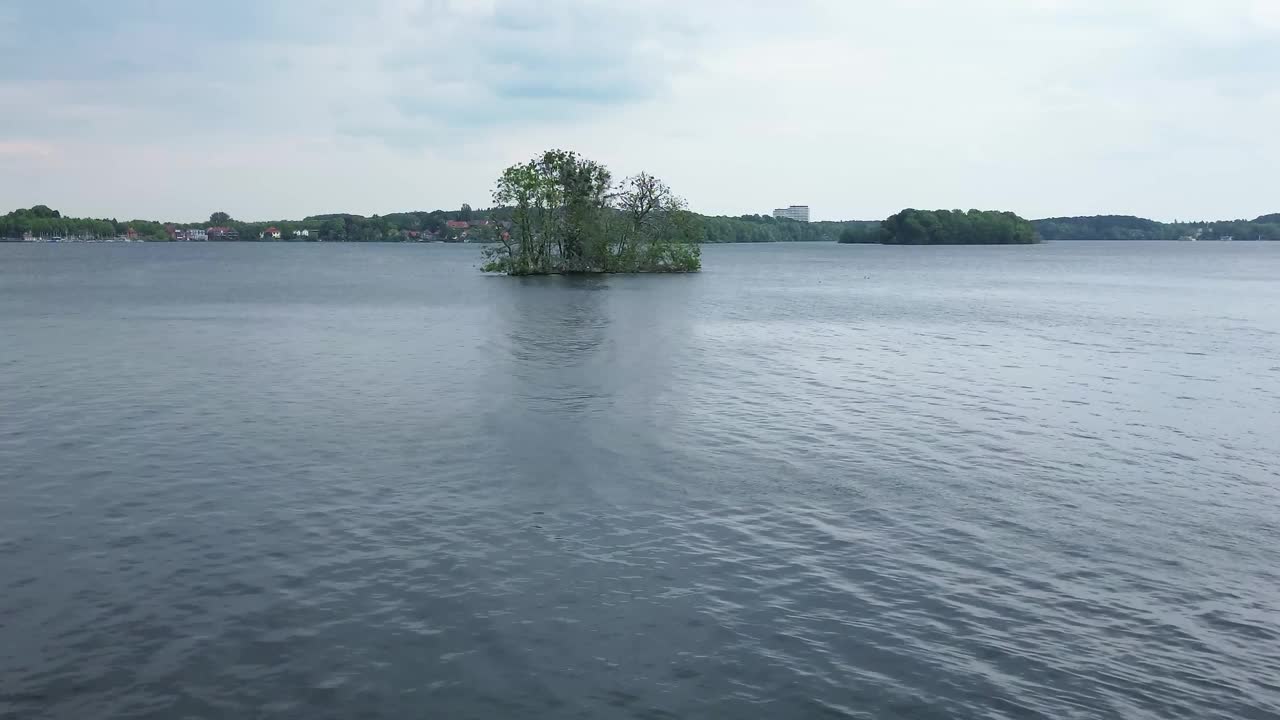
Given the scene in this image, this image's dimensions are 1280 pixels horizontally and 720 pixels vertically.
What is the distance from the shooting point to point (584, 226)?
400ft

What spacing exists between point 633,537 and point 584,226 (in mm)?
104523

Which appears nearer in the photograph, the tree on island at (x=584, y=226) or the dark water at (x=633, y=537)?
the dark water at (x=633, y=537)

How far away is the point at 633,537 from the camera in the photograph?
65.4 feet

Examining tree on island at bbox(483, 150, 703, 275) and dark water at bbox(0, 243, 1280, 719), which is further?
tree on island at bbox(483, 150, 703, 275)

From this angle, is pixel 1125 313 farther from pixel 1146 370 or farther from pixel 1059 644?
pixel 1059 644

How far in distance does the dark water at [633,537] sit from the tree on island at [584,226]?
71718 mm

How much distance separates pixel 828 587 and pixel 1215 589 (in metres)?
7.26

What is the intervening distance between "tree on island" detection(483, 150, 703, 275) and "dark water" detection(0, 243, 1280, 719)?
71718 millimetres

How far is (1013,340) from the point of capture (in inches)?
2295

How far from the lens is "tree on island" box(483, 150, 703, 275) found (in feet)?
382

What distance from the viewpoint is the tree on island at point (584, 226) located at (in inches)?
4587

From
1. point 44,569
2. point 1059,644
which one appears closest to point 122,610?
point 44,569

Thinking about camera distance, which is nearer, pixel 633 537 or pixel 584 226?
pixel 633 537

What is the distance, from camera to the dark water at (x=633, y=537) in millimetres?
13695
